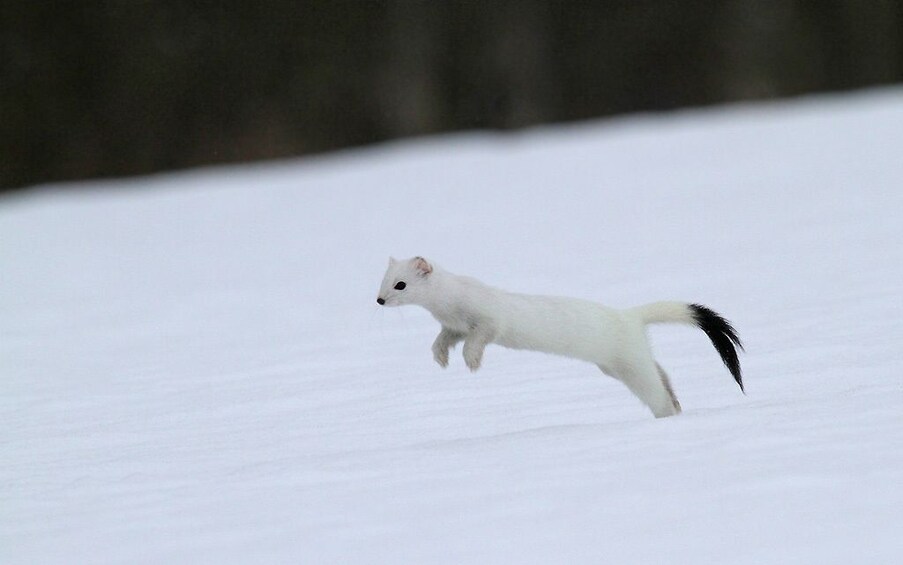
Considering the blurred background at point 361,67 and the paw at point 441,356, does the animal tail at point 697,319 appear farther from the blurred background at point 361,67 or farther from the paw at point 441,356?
the blurred background at point 361,67

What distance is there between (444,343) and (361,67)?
11342 mm

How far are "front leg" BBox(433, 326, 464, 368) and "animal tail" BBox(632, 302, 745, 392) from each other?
45 cm

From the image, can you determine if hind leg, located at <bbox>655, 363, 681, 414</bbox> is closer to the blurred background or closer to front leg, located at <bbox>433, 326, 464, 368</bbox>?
front leg, located at <bbox>433, 326, 464, 368</bbox>

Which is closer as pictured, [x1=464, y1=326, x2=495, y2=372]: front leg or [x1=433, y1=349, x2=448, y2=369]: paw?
[x1=464, y1=326, x2=495, y2=372]: front leg

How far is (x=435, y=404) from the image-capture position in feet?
14.2

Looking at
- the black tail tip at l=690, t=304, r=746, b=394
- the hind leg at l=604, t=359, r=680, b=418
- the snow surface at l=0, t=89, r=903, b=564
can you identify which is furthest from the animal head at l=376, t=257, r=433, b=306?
the black tail tip at l=690, t=304, r=746, b=394

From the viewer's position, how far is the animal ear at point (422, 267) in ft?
12.0

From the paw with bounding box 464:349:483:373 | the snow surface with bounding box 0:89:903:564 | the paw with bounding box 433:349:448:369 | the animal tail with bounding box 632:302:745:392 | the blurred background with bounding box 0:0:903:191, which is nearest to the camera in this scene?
the snow surface with bounding box 0:89:903:564

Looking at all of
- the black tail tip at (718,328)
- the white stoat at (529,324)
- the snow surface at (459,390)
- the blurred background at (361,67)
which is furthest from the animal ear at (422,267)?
the blurred background at (361,67)

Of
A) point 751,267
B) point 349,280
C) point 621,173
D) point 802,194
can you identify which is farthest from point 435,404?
point 621,173

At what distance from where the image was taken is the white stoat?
12.0 feet

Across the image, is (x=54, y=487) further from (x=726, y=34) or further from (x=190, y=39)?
(x=726, y=34)

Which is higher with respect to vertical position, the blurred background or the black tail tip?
the black tail tip

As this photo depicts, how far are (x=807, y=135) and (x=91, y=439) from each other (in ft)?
29.8
